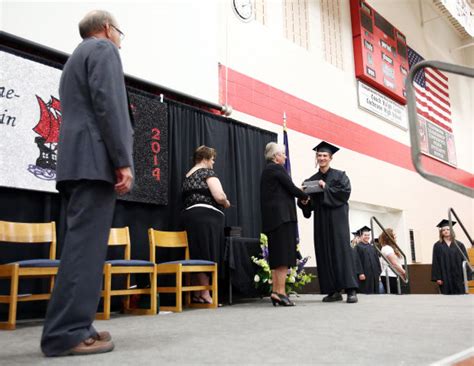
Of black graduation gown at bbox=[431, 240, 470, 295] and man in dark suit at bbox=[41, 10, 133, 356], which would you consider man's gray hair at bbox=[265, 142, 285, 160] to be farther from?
black graduation gown at bbox=[431, 240, 470, 295]

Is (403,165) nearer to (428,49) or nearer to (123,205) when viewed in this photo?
(428,49)

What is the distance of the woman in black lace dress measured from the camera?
4051mm

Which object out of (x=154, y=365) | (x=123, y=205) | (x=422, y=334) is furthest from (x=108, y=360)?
(x=123, y=205)

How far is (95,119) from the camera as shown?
186 centimetres

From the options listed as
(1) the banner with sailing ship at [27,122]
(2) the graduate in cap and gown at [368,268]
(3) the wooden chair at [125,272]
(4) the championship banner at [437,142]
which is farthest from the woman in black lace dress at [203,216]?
(4) the championship banner at [437,142]

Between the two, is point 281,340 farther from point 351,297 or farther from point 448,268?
point 448,268

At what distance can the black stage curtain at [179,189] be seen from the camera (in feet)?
11.3

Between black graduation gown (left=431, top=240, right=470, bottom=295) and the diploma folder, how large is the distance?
3361mm

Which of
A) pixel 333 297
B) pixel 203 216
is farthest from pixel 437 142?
pixel 203 216

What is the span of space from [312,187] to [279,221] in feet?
2.10

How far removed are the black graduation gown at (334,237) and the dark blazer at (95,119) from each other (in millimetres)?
2607

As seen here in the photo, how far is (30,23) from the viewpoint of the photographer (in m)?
3.69

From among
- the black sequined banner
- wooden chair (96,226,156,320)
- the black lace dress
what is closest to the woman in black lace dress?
the black lace dress

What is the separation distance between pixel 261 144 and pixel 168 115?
4.82ft
